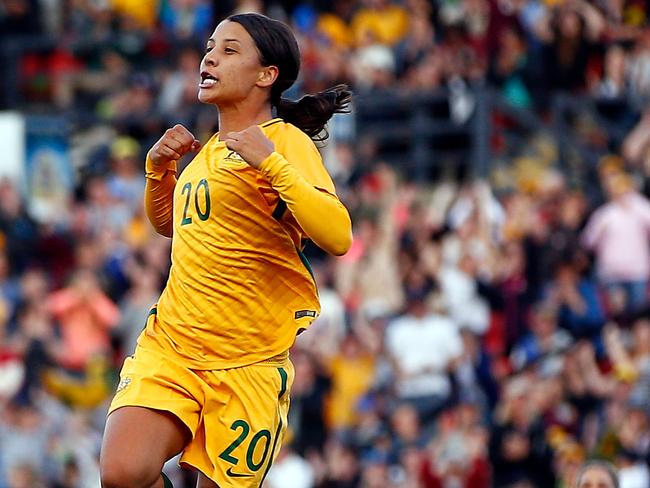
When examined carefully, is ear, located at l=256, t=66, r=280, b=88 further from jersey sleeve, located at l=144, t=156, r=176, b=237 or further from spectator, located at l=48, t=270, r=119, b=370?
spectator, located at l=48, t=270, r=119, b=370

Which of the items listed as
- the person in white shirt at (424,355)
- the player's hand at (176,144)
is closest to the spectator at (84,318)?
the person in white shirt at (424,355)

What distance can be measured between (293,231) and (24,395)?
792 centimetres

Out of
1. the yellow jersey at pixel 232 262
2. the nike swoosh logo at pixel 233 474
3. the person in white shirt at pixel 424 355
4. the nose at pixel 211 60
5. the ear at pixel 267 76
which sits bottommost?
the person in white shirt at pixel 424 355

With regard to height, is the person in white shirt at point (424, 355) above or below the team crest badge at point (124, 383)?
below

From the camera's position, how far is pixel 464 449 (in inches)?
590

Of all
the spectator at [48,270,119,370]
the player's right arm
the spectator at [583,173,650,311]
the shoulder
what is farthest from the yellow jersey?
the spectator at [583,173,650,311]

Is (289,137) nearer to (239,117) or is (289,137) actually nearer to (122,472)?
(239,117)

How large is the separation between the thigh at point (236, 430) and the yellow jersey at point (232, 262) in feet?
0.27

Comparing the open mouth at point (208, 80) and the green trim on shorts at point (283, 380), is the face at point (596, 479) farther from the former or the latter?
the open mouth at point (208, 80)

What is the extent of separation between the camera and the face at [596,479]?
932cm

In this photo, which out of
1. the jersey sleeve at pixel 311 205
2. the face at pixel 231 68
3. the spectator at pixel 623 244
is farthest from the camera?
the spectator at pixel 623 244

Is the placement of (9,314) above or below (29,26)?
below

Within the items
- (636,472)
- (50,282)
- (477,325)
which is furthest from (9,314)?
(636,472)

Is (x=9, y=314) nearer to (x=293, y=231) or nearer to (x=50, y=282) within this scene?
(x=50, y=282)
